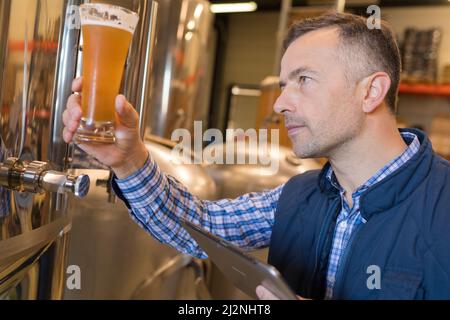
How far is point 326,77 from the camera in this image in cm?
108

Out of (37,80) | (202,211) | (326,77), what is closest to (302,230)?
(202,211)

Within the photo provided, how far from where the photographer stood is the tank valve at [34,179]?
0.72m

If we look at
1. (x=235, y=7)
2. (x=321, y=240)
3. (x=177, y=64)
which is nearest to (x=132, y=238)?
(x=321, y=240)

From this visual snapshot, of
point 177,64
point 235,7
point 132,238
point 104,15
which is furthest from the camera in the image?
point 235,7

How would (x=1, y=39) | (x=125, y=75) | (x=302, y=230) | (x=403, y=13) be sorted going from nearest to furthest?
(x=1, y=39)
(x=125, y=75)
(x=302, y=230)
(x=403, y=13)

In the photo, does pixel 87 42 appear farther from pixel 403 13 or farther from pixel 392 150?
pixel 403 13

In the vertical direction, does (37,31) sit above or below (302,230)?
above

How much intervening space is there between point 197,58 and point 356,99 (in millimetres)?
1416

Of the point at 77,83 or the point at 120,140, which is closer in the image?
the point at 77,83

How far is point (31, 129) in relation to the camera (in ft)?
2.57

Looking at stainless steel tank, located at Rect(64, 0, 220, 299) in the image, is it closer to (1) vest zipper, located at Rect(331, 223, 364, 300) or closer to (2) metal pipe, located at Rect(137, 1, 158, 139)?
(2) metal pipe, located at Rect(137, 1, 158, 139)

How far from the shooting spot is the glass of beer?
26.9 inches

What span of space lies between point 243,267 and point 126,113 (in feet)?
1.00

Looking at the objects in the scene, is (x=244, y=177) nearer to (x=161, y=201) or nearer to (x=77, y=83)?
(x=161, y=201)
